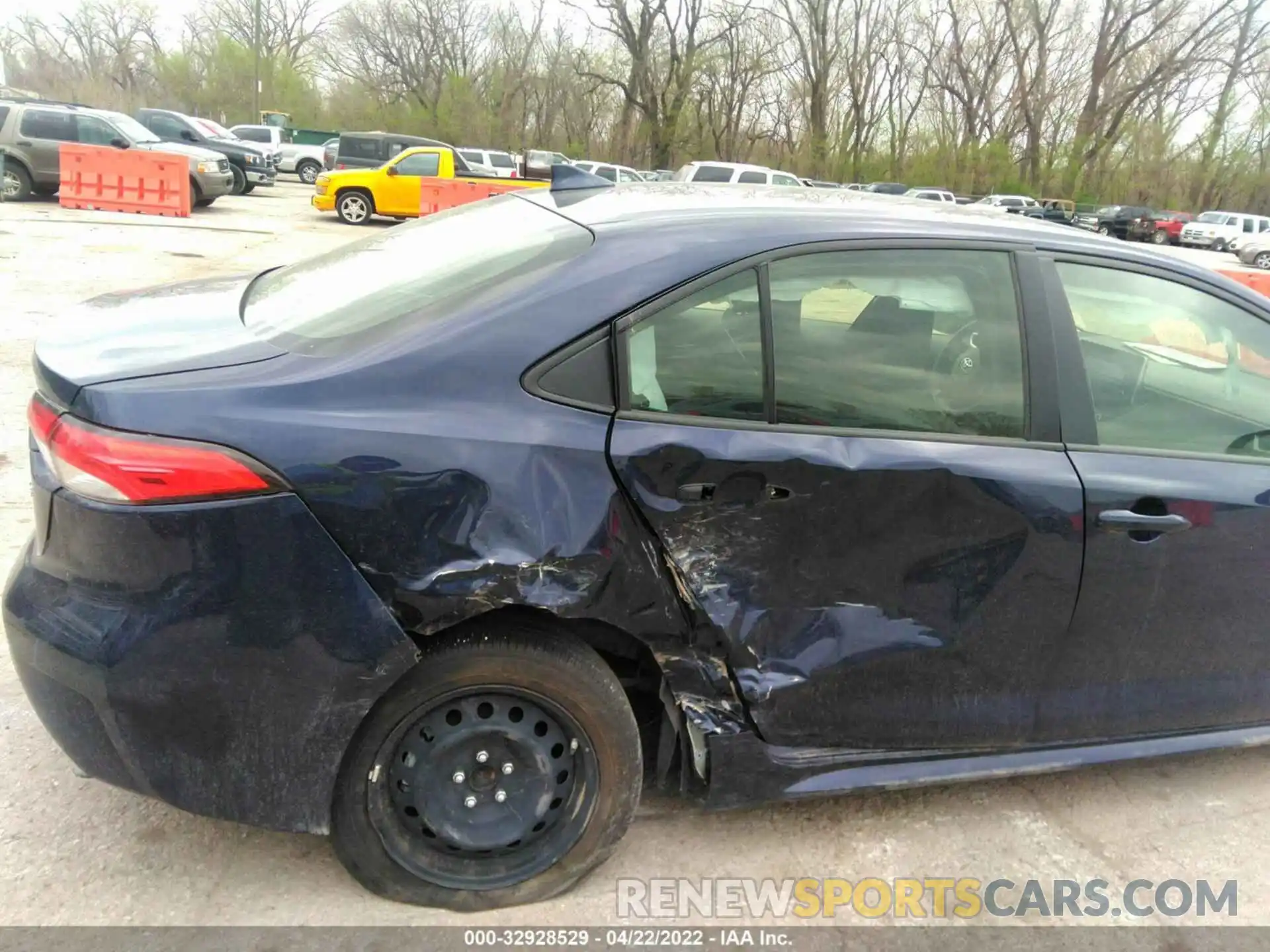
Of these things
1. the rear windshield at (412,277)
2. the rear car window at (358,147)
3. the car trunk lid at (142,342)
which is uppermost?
the rear car window at (358,147)

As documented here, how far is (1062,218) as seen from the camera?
33562mm

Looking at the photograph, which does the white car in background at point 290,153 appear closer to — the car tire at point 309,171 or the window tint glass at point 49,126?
the car tire at point 309,171

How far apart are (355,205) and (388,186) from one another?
33.9 inches

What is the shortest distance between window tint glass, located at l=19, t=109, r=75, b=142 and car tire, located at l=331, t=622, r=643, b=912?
19986 mm

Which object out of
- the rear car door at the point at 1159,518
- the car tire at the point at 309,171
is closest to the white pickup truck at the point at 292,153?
the car tire at the point at 309,171

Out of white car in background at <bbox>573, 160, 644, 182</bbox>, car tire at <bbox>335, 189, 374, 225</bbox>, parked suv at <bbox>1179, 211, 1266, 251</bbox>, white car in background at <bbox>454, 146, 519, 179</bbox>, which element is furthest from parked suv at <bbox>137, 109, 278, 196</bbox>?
parked suv at <bbox>1179, 211, 1266, 251</bbox>

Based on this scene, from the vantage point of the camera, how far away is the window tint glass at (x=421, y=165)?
1981 centimetres

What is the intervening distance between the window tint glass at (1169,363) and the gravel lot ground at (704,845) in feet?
3.66

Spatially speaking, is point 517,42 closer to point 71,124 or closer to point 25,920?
point 71,124

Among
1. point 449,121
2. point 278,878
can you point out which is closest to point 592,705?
point 278,878

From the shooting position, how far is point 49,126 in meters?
17.8

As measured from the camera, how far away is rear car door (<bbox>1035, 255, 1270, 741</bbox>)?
244cm

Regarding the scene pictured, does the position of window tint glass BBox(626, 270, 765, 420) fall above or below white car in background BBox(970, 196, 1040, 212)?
below

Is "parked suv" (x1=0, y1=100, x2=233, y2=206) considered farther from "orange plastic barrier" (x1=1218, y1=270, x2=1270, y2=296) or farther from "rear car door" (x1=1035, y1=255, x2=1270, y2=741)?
"rear car door" (x1=1035, y1=255, x2=1270, y2=741)
